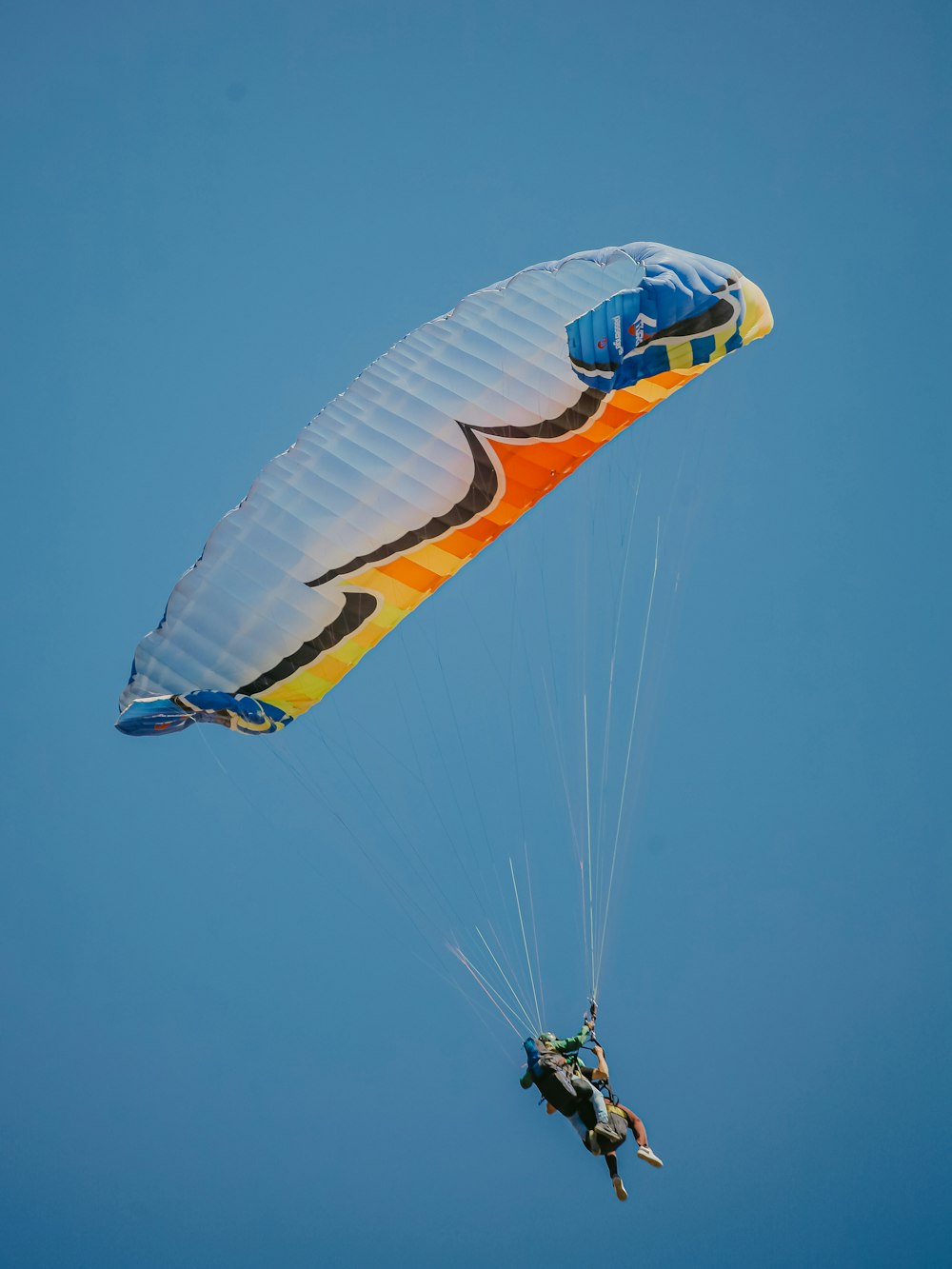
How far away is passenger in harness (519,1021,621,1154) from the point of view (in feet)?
31.1

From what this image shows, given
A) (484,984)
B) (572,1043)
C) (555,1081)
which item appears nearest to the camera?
(555,1081)

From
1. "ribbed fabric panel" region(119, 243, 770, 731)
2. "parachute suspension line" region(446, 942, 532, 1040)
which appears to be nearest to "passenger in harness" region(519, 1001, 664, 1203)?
"parachute suspension line" region(446, 942, 532, 1040)

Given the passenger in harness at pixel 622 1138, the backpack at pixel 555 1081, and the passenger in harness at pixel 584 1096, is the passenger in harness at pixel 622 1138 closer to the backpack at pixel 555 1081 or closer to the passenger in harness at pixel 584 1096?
the passenger in harness at pixel 584 1096

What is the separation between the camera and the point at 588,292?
31.4 feet

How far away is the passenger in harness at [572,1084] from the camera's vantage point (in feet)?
31.1

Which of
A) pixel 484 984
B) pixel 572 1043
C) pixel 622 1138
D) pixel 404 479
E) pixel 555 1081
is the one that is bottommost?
pixel 622 1138

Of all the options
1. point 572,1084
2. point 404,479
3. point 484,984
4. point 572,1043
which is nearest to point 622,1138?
point 572,1084

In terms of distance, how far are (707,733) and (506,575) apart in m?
8.63

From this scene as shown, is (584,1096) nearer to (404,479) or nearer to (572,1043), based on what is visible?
(572,1043)

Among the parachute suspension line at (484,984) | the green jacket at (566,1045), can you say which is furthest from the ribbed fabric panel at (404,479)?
the green jacket at (566,1045)

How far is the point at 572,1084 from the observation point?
378 inches

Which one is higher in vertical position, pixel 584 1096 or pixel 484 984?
pixel 484 984

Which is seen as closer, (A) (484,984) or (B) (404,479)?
(B) (404,479)

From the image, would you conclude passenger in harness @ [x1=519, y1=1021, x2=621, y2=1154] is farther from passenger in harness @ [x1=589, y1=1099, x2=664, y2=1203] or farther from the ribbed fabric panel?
the ribbed fabric panel
